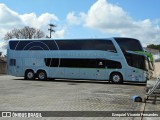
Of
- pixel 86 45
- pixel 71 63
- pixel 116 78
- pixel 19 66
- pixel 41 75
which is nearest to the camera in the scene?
pixel 116 78

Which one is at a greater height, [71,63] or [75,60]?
[75,60]

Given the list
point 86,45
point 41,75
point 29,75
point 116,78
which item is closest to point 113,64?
point 116,78

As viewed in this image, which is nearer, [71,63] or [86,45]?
[86,45]

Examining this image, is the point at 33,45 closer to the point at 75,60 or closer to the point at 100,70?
the point at 75,60

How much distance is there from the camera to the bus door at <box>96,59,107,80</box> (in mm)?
28500

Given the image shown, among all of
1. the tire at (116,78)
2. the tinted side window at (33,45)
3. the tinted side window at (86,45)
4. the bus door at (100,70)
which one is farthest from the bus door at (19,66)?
the tire at (116,78)

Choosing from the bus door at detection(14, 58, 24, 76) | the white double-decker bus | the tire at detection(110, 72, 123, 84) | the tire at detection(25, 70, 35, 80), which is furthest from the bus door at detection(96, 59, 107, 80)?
the bus door at detection(14, 58, 24, 76)

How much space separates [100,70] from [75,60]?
94.8 inches

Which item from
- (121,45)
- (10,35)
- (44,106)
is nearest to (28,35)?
(10,35)

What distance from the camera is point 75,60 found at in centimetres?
2959

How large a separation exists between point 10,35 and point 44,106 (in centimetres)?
8070

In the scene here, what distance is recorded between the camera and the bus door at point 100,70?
28500mm

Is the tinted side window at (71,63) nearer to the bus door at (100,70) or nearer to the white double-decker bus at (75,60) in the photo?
the white double-decker bus at (75,60)

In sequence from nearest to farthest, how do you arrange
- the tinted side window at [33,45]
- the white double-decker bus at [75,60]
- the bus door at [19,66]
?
the white double-decker bus at [75,60]
the tinted side window at [33,45]
the bus door at [19,66]
